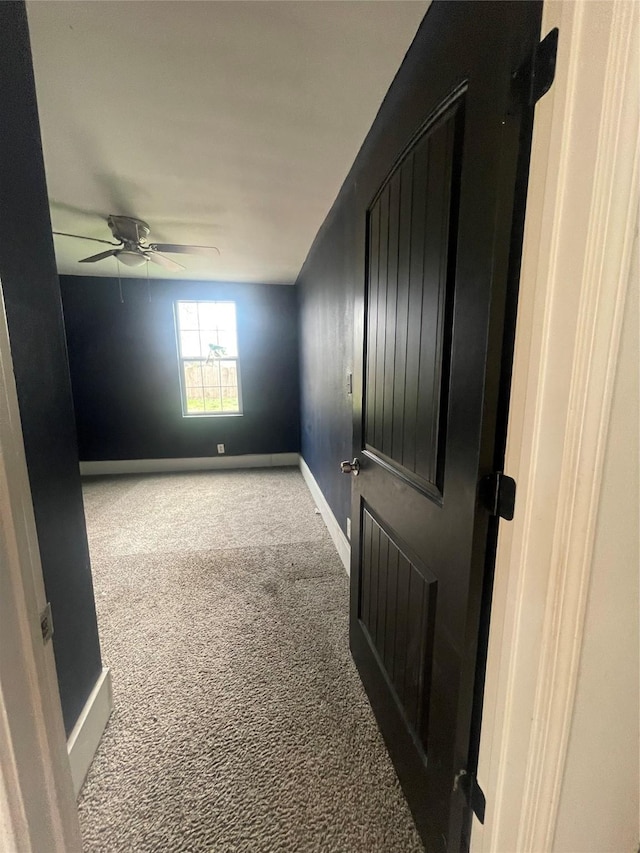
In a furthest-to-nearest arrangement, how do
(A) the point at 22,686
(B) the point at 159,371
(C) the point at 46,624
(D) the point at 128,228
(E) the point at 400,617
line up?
(B) the point at 159,371 → (D) the point at 128,228 → (E) the point at 400,617 → (C) the point at 46,624 → (A) the point at 22,686

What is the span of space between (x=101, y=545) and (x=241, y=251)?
2.84 m

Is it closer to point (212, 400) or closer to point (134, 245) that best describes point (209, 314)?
point (212, 400)

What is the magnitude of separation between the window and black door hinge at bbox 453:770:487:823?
4.31 meters

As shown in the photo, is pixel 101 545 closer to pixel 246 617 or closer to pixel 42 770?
pixel 246 617

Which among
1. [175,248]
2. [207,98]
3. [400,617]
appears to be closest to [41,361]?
[207,98]

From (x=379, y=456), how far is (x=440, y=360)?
0.49m

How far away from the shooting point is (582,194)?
1.67ft

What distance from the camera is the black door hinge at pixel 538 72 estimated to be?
54 cm

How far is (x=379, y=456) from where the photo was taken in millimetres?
1230

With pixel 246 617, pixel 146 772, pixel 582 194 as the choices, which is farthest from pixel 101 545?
pixel 582 194

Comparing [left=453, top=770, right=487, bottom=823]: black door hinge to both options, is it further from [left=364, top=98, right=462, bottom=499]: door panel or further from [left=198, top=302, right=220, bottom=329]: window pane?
[left=198, top=302, right=220, bottom=329]: window pane

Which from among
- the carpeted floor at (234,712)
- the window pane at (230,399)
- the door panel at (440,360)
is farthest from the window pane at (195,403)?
the door panel at (440,360)

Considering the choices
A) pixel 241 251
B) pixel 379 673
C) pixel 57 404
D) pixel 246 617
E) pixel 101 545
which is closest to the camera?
pixel 57 404

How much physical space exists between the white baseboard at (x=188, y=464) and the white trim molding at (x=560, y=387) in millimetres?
4250
